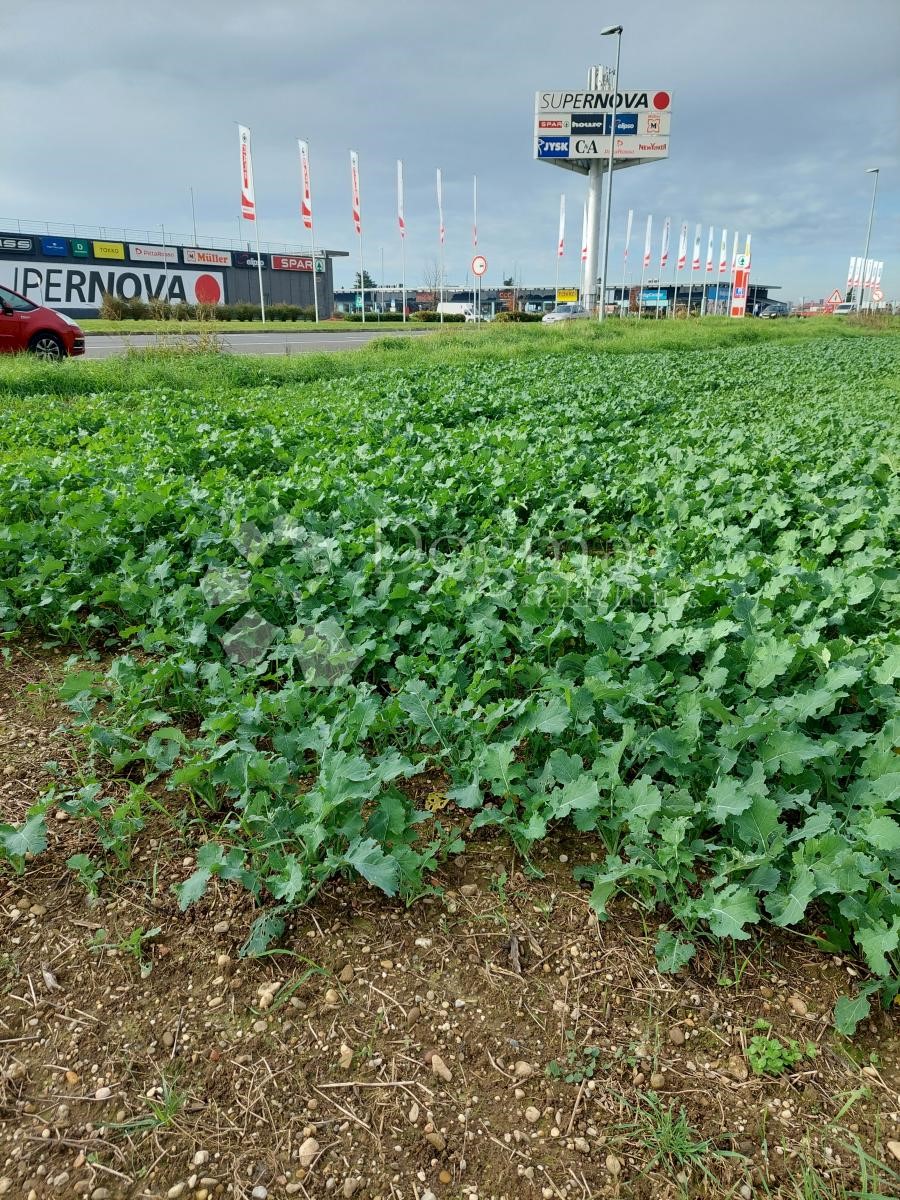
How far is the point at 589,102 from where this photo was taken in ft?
146

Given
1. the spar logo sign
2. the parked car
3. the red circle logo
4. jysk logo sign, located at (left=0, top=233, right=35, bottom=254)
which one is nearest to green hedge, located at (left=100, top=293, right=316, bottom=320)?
the spar logo sign

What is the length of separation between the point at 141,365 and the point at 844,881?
585 inches

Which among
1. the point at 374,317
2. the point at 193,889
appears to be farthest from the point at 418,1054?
the point at 374,317

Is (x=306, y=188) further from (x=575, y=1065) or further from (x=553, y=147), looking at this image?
(x=575, y=1065)

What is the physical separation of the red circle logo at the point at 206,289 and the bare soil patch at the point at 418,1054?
5222 cm

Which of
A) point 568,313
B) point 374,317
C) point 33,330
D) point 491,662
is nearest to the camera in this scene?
point 491,662

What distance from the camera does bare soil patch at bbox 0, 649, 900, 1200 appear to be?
1.61 m

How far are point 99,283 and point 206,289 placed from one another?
731 cm

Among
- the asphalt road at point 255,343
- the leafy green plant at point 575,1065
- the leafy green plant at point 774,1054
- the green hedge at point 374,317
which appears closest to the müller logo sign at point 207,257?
the green hedge at point 374,317

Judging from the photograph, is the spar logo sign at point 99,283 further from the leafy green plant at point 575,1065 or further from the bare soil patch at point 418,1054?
the leafy green plant at point 575,1065

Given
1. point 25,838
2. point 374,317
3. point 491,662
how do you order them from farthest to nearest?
point 374,317
point 491,662
point 25,838

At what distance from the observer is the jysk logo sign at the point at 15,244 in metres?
41.3

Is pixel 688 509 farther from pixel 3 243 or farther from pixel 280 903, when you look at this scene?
pixel 3 243

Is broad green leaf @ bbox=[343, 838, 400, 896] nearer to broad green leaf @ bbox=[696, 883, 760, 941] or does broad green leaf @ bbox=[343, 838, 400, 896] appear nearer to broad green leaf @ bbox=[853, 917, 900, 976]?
broad green leaf @ bbox=[696, 883, 760, 941]
